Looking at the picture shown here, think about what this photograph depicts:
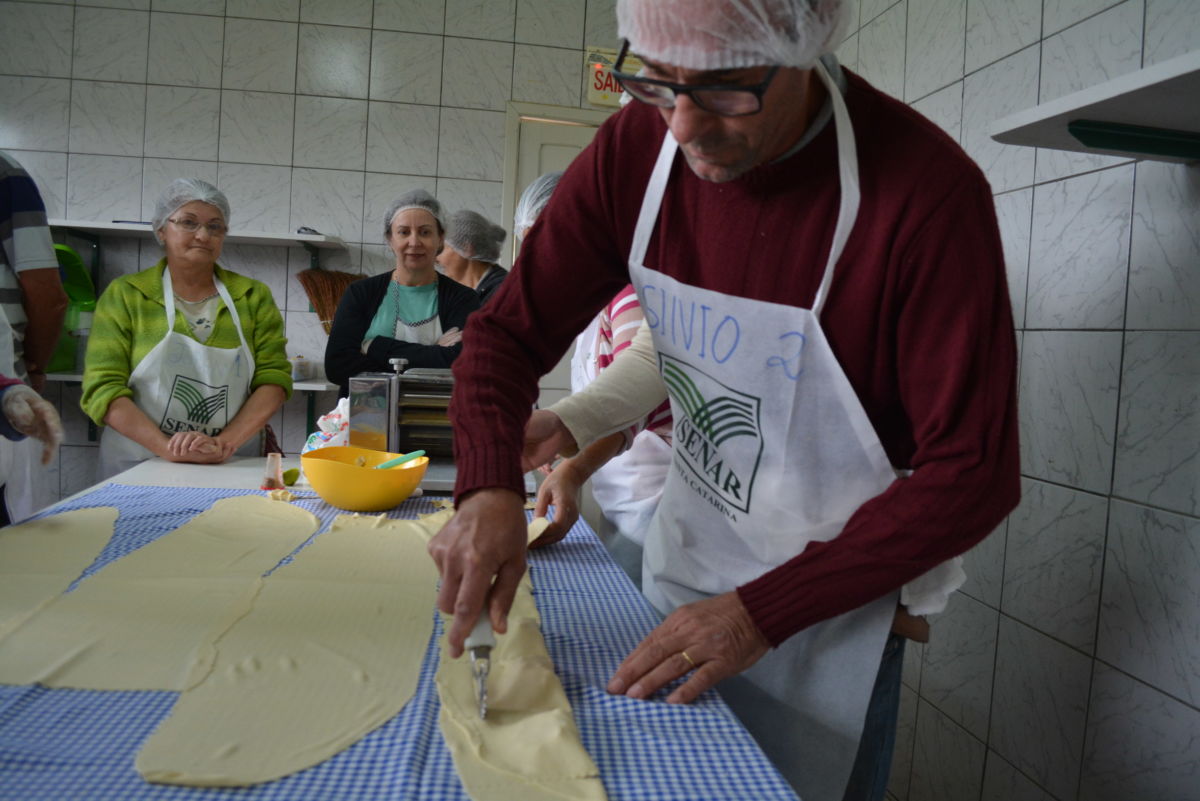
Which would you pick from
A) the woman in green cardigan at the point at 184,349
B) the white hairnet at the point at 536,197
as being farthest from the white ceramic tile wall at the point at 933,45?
the woman in green cardigan at the point at 184,349

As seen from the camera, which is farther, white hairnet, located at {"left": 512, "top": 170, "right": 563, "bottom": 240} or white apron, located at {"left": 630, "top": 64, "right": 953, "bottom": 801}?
white hairnet, located at {"left": 512, "top": 170, "right": 563, "bottom": 240}

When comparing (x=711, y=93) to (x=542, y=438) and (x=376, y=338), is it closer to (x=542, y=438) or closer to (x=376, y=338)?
(x=542, y=438)

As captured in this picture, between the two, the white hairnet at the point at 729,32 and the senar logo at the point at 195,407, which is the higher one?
the white hairnet at the point at 729,32

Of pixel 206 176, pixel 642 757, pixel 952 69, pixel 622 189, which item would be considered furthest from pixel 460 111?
pixel 642 757

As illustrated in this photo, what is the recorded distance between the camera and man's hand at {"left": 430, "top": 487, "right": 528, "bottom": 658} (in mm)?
838

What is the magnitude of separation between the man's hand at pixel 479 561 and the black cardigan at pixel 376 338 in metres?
1.99

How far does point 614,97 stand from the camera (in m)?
4.16

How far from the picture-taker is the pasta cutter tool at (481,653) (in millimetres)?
779

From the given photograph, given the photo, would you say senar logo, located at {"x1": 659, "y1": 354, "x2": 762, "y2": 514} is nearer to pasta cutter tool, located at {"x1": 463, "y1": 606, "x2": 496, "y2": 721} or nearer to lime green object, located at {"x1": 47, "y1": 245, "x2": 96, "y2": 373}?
pasta cutter tool, located at {"x1": 463, "y1": 606, "x2": 496, "y2": 721}

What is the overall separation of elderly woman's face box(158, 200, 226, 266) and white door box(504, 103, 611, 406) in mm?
1734

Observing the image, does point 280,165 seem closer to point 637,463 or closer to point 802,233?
point 637,463

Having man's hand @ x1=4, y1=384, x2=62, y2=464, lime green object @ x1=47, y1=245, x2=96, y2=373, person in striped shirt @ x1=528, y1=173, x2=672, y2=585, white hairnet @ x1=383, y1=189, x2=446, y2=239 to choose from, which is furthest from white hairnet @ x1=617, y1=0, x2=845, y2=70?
lime green object @ x1=47, y1=245, x2=96, y2=373

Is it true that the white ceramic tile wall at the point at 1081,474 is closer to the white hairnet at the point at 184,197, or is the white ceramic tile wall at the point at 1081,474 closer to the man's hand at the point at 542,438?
the man's hand at the point at 542,438

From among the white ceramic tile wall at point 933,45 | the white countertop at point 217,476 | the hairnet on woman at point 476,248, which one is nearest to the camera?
the white countertop at point 217,476
